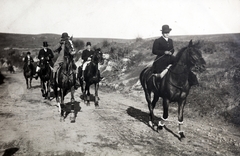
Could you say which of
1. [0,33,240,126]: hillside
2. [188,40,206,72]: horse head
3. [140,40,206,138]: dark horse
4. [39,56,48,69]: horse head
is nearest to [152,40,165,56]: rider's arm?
[140,40,206,138]: dark horse

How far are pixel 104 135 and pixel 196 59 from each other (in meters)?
3.64

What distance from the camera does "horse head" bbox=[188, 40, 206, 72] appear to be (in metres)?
5.63

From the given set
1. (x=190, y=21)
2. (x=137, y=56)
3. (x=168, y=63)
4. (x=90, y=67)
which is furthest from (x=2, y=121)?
(x=137, y=56)

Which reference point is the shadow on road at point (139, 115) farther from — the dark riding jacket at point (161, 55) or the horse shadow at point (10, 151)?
the horse shadow at point (10, 151)

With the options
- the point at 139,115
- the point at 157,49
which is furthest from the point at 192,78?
the point at 139,115

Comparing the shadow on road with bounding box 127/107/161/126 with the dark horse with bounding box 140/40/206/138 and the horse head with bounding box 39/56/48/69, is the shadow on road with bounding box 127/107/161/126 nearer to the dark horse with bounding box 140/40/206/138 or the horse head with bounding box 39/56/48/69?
the dark horse with bounding box 140/40/206/138

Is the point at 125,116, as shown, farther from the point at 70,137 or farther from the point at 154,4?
the point at 154,4

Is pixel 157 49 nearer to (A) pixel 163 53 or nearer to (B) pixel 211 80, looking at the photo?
(A) pixel 163 53

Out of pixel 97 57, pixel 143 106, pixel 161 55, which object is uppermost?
pixel 161 55

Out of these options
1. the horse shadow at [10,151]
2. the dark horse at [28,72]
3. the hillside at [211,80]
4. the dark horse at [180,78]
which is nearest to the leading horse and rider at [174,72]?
the dark horse at [180,78]

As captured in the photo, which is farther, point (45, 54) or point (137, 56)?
point (137, 56)

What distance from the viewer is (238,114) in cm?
763

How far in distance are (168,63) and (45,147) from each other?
4.53 metres

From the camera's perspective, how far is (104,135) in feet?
20.5
